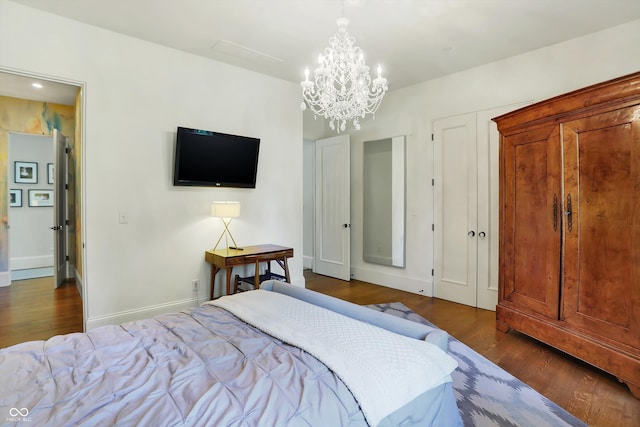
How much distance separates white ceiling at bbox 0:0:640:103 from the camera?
2680 millimetres

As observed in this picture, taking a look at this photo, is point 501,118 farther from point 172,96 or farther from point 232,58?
point 172,96

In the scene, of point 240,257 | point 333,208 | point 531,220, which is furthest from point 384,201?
point 240,257

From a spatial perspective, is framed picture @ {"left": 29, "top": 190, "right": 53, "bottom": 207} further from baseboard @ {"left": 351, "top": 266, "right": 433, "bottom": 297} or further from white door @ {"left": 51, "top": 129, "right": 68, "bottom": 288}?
baseboard @ {"left": 351, "top": 266, "right": 433, "bottom": 297}

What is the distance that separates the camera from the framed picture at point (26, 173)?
5883mm

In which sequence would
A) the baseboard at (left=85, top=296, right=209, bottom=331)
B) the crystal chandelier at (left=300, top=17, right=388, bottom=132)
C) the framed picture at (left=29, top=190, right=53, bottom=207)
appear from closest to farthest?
1. the crystal chandelier at (left=300, top=17, right=388, bottom=132)
2. the baseboard at (left=85, top=296, right=209, bottom=331)
3. the framed picture at (left=29, top=190, right=53, bottom=207)

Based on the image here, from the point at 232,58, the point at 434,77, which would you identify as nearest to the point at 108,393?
the point at 232,58

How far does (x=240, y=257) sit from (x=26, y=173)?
17.4ft

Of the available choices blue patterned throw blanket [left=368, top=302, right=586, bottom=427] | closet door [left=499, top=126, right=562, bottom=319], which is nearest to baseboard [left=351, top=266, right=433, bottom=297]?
closet door [left=499, top=126, right=562, bottom=319]

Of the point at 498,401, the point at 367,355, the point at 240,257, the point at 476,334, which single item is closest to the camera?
the point at 367,355

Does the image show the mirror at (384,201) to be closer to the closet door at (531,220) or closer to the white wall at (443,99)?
the white wall at (443,99)

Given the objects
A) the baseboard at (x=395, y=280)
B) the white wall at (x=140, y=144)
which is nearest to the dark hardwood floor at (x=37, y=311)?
the white wall at (x=140, y=144)

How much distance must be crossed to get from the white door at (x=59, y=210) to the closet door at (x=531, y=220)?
5.71m

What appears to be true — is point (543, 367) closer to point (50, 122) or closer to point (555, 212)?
point (555, 212)

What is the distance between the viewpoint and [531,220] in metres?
2.88
